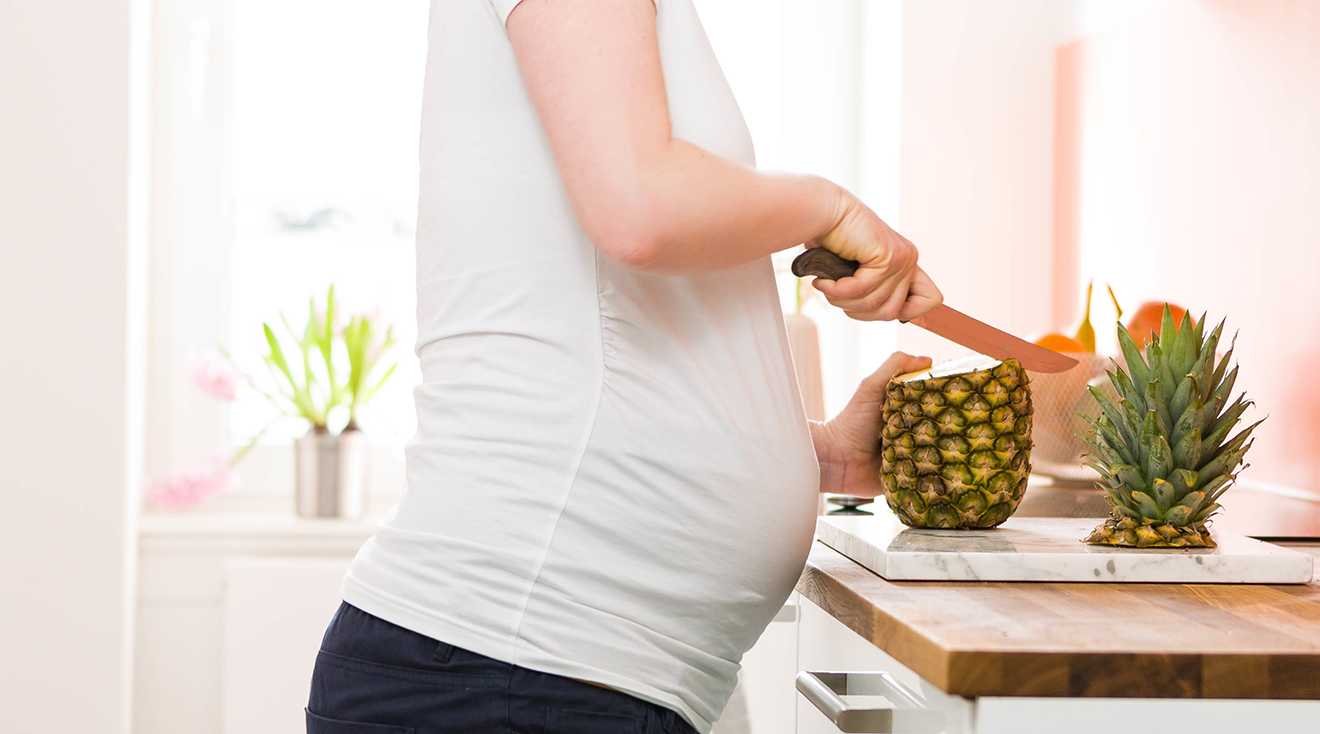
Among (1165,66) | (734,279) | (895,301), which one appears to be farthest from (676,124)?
(1165,66)

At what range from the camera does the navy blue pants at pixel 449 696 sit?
0.68m

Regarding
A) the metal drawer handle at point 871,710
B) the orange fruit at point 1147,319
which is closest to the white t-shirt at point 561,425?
the metal drawer handle at point 871,710

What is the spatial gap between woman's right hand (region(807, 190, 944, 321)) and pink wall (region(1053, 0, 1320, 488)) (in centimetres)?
67

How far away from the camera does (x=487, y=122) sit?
2.39 feet

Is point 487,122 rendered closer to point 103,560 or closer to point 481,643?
point 481,643

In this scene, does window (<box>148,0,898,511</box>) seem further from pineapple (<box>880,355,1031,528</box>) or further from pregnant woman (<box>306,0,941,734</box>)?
pregnant woman (<box>306,0,941,734</box>)

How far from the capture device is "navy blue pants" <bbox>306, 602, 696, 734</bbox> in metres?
0.68

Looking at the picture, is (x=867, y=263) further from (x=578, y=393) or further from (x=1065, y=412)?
(x=1065, y=412)

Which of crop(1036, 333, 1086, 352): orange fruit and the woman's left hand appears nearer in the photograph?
the woman's left hand

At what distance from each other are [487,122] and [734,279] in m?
0.20

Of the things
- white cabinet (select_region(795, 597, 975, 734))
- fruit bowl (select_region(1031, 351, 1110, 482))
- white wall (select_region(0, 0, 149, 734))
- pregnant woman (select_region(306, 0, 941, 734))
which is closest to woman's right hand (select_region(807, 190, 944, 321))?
pregnant woman (select_region(306, 0, 941, 734))

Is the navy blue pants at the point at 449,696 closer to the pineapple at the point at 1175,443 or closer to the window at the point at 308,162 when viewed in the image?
the pineapple at the point at 1175,443

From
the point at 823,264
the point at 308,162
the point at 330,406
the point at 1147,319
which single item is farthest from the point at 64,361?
the point at 1147,319

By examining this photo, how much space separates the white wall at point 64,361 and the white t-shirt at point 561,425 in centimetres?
138
